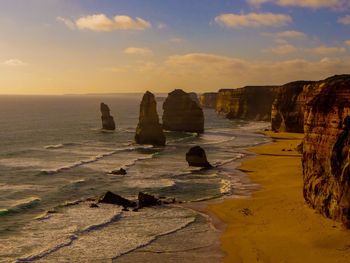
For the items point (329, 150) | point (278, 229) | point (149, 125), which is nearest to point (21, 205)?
point (278, 229)

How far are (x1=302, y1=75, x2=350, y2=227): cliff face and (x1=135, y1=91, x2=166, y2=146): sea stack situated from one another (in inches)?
2098

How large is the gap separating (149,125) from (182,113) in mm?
28193

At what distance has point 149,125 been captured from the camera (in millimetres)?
96125

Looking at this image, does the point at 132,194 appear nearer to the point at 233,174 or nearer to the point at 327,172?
the point at 233,174

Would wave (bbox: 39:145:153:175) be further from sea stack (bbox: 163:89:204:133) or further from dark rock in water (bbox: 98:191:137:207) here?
sea stack (bbox: 163:89:204:133)

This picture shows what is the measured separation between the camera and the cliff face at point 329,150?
→ 34125 mm

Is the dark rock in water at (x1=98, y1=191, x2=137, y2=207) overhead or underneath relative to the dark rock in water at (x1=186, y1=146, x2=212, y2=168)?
underneath

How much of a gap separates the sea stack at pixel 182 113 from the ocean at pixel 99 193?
2048 centimetres

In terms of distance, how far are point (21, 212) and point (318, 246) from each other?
Answer: 27.0 m

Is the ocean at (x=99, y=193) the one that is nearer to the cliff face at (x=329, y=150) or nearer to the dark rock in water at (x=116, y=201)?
the dark rock in water at (x=116, y=201)

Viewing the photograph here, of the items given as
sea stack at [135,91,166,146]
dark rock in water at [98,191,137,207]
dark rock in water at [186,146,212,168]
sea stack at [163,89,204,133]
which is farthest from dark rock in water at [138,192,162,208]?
sea stack at [163,89,204,133]

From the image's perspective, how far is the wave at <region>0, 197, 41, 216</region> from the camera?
43656 mm

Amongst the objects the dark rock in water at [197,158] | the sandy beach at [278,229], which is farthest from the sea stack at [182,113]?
the sandy beach at [278,229]

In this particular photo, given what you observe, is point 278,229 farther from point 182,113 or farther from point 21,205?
point 182,113
